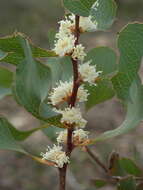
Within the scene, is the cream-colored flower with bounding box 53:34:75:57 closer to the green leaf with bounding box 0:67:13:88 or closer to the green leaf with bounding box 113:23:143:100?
the green leaf with bounding box 113:23:143:100

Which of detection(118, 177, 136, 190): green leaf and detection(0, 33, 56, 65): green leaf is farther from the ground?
detection(0, 33, 56, 65): green leaf

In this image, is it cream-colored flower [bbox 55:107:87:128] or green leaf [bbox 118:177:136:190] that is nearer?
cream-colored flower [bbox 55:107:87:128]

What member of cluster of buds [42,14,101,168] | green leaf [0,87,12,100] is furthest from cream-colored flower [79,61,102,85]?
green leaf [0,87,12,100]

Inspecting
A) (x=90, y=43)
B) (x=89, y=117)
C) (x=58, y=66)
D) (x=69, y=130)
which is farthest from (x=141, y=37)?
(x=90, y=43)

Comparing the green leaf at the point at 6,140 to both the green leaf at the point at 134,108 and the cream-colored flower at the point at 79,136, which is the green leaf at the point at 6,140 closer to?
the cream-colored flower at the point at 79,136

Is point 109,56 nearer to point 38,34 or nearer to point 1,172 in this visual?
point 1,172

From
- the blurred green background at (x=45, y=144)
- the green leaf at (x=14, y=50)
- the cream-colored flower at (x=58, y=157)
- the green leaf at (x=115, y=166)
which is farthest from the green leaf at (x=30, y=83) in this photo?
the blurred green background at (x=45, y=144)

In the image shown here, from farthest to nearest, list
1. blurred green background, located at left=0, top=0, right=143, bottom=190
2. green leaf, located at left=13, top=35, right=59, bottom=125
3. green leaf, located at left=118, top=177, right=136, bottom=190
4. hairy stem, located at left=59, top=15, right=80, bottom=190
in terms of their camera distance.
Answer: blurred green background, located at left=0, top=0, right=143, bottom=190 < green leaf, located at left=118, top=177, right=136, bottom=190 < hairy stem, located at left=59, top=15, right=80, bottom=190 < green leaf, located at left=13, top=35, right=59, bottom=125
